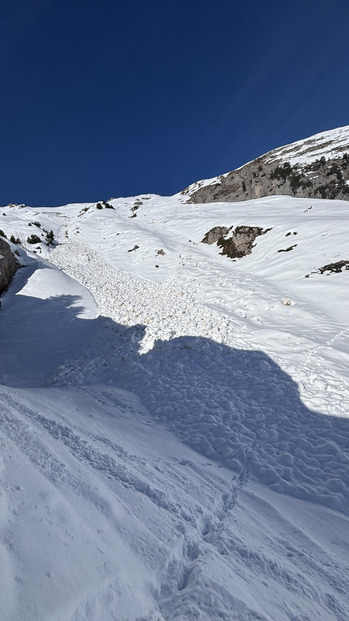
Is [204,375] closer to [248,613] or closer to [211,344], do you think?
[211,344]

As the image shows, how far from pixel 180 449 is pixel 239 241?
67.1 ft

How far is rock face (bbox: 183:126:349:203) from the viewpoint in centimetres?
4331

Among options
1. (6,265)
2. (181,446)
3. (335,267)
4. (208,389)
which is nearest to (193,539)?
(181,446)

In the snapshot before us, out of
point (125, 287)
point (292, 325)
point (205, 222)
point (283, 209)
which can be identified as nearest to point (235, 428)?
point (292, 325)

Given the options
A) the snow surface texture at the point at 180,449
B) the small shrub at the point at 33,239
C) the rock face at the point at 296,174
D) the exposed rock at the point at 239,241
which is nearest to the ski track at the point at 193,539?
the snow surface texture at the point at 180,449

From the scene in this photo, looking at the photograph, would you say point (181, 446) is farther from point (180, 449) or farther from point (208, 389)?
point (208, 389)

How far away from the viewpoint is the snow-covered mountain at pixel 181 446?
9.11 feet

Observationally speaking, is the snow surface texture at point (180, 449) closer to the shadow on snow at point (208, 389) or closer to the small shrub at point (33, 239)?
the shadow on snow at point (208, 389)

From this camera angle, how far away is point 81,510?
3.28m

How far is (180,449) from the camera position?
21.7 ft

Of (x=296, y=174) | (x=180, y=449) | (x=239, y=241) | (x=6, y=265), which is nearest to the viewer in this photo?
(x=180, y=449)

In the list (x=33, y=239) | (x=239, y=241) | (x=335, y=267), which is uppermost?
(x=239, y=241)

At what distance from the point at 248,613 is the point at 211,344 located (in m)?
9.06

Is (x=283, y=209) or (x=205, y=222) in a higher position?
(x=283, y=209)
